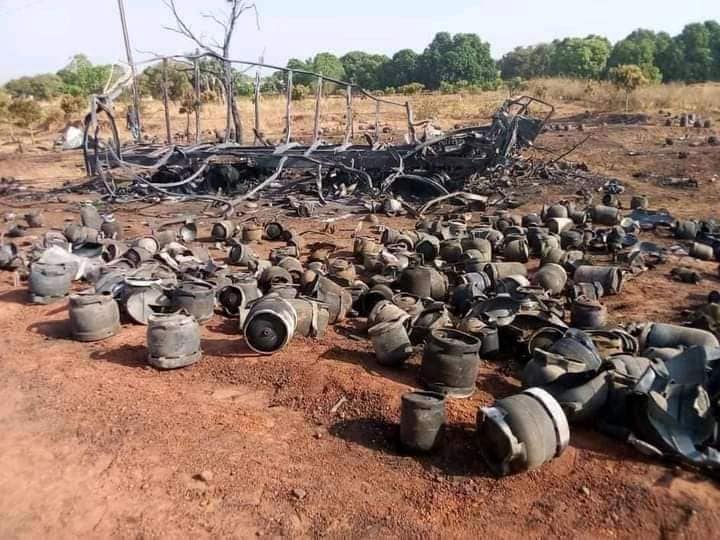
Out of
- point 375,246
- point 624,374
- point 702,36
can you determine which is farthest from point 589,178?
point 702,36

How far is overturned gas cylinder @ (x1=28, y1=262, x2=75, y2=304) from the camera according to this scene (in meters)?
6.16

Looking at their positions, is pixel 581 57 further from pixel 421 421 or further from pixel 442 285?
pixel 421 421

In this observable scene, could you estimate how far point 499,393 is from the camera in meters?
4.38

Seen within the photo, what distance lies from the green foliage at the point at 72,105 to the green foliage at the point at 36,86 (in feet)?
58.4

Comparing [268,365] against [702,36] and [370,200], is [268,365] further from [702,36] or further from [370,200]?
[702,36]

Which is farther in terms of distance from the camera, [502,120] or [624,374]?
[502,120]

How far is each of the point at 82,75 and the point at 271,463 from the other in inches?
2003

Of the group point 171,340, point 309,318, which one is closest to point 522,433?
point 309,318

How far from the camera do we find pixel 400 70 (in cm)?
5900

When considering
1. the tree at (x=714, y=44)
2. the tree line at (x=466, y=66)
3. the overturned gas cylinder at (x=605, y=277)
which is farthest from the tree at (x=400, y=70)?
the overturned gas cylinder at (x=605, y=277)

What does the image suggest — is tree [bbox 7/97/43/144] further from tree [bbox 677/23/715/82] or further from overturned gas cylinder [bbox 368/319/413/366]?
tree [bbox 677/23/715/82]

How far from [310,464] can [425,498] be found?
2.44ft

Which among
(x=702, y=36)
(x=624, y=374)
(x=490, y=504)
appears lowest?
(x=490, y=504)

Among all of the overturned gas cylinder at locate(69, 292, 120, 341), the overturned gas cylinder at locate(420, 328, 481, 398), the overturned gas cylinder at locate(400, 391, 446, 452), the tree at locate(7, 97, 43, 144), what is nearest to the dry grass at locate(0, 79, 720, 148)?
the tree at locate(7, 97, 43, 144)
